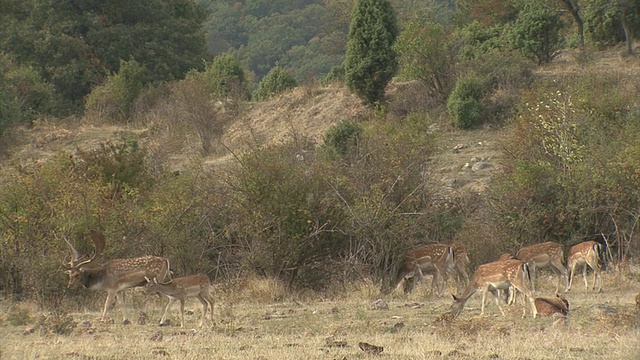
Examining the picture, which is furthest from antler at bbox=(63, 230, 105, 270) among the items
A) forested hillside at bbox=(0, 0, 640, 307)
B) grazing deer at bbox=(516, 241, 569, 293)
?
grazing deer at bbox=(516, 241, 569, 293)

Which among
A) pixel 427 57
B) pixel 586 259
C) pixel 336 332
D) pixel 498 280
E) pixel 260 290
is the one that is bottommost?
pixel 586 259

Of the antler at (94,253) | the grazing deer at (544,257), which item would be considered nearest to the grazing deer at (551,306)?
the grazing deer at (544,257)

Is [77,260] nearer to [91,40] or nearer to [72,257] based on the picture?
[72,257]

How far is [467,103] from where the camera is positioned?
119 ft

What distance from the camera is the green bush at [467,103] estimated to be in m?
36.2

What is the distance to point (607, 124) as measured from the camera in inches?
1125

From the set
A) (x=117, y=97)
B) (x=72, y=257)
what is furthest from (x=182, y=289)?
(x=117, y=97)

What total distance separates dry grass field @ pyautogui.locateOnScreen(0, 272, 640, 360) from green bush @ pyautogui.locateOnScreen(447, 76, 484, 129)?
17.4m

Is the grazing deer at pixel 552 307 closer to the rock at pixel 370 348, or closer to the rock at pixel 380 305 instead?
the rock at pixel 380 305

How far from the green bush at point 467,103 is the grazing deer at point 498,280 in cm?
1976

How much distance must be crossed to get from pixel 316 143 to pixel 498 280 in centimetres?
1981

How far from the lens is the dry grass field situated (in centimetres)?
1227

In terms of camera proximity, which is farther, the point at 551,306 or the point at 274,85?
the point at 274,85

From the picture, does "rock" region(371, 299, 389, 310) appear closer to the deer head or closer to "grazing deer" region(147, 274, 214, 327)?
"grazing deer" region(147, 274, 214, 327)
